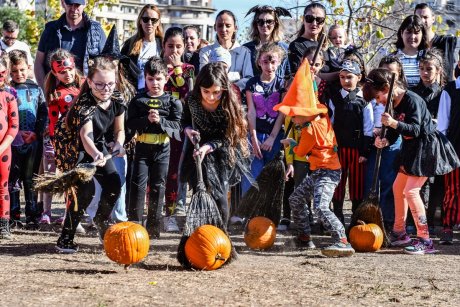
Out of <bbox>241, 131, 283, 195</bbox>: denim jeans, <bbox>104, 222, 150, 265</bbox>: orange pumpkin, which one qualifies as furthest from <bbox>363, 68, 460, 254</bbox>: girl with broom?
<bbox>104, 222, 150, 265</bbox>: orange pumpkin

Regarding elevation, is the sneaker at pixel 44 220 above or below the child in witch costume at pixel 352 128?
below

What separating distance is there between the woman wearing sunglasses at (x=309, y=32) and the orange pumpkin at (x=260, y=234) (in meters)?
2.16

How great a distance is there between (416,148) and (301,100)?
50.6 inches

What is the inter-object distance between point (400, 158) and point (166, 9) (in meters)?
128

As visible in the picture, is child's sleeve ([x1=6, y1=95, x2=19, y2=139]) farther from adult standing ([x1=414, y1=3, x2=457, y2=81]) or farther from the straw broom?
adult standing ([x1=414, y1=3, x2=457, y2=81])

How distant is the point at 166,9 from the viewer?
134625 millimetres

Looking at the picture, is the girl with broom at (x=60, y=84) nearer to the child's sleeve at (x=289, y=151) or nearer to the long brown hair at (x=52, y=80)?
the long brown hair at (x=52, y=80)

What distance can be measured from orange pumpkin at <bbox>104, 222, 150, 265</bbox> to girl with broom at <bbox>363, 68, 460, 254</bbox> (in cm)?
287

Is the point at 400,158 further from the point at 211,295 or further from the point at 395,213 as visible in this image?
the point at 211,295

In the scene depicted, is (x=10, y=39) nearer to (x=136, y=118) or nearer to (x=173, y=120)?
(x=136, y=118)

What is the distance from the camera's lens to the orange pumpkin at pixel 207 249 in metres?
7.25

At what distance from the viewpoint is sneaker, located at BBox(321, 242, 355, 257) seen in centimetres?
826

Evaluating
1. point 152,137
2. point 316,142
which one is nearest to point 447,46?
point 316,142

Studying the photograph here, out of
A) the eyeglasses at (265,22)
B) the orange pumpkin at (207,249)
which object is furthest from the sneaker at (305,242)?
the eyeglasses at (265,22)
